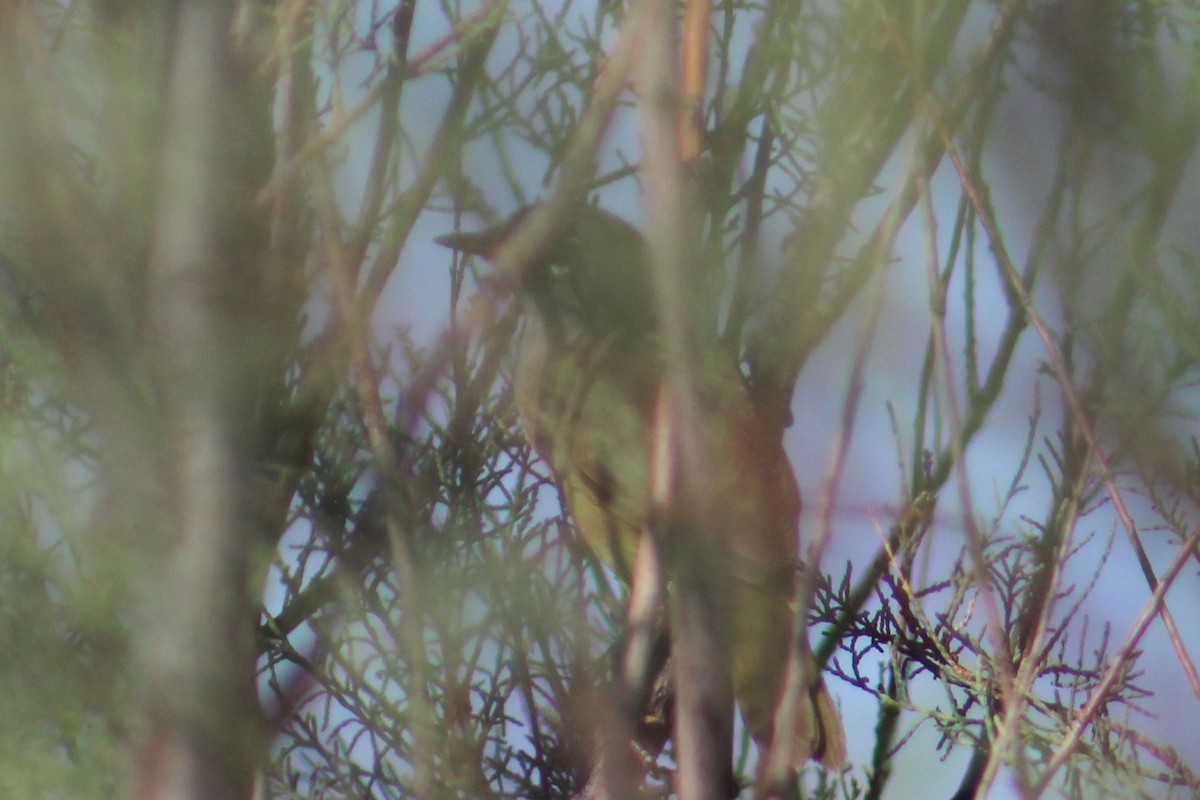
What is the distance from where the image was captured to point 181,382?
133 centimetres

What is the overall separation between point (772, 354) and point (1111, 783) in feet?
2.46

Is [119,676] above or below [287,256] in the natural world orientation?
below

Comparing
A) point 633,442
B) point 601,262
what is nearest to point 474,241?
point 601,262

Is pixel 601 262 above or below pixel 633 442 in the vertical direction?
above

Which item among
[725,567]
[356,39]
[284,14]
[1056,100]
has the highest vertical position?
[356,39]

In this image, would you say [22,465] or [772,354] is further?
[772,354]

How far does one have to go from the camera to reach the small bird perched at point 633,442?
1.92 m

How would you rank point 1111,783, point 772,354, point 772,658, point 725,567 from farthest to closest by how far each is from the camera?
point 772,658 < point 772,354 < point 1111,783 < point 725,567

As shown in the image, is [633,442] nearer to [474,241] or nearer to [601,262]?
[601,262]

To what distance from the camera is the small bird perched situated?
1.92 meters

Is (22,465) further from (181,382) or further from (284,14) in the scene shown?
(284,14)

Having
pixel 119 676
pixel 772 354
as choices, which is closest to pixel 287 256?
pixel 119 676

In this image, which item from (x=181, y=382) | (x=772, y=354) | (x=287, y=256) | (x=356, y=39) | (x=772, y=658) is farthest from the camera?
(x=772, y=658)

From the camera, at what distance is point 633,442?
8.30 feet
